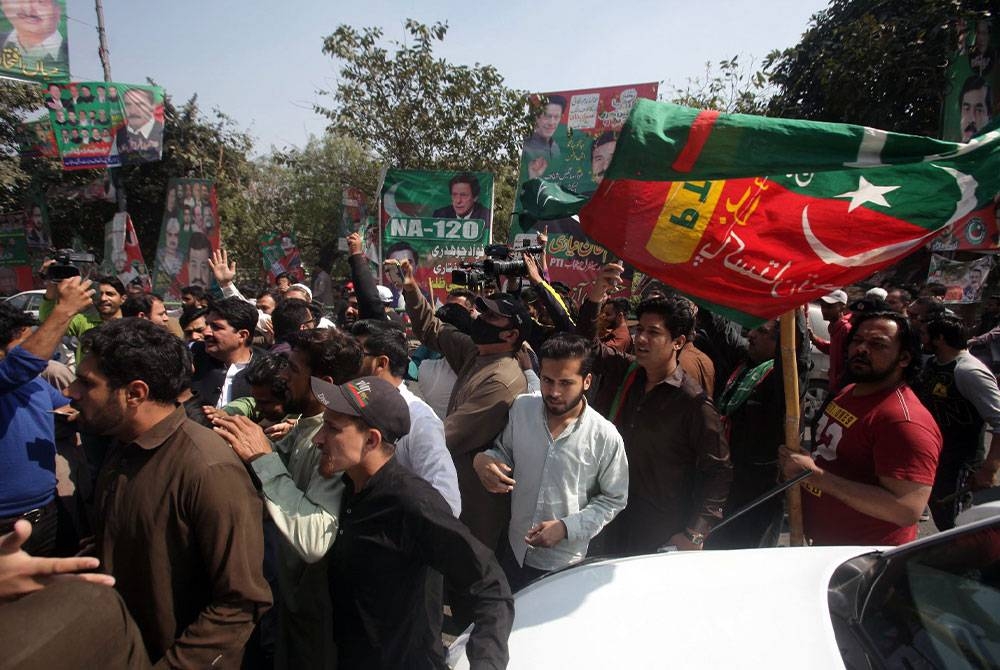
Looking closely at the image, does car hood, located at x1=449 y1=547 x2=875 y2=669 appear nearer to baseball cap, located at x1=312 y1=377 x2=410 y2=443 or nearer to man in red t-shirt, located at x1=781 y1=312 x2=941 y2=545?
man in red t-shirt, located at x1=781 y1=312 x2=941 y2=545

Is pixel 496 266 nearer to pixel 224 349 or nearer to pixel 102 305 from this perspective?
pixel 224 349

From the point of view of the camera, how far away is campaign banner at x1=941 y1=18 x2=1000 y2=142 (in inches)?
371

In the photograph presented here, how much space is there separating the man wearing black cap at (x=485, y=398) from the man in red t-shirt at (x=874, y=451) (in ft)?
4.35

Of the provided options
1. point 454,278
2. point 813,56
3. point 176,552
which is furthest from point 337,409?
point 813,56

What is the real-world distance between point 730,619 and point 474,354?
2.14 metres

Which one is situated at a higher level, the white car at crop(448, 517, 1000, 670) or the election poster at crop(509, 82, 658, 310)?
the election poster at crop(509, 82, 658, 310)

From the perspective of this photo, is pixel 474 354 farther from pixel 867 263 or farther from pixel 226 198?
pixel 226 198

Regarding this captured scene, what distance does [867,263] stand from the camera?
2.42 metres

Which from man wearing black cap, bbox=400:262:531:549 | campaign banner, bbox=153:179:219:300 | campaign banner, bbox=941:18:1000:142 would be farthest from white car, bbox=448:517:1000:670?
campaign banner, bbox=153:179:219:300

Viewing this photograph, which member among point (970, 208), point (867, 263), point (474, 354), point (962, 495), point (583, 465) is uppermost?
point (970, 208)

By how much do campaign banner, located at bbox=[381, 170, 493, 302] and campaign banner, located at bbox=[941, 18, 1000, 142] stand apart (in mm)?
7535

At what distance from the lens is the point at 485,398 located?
122 inches

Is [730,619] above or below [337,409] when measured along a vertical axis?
below

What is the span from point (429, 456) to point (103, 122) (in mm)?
14465
